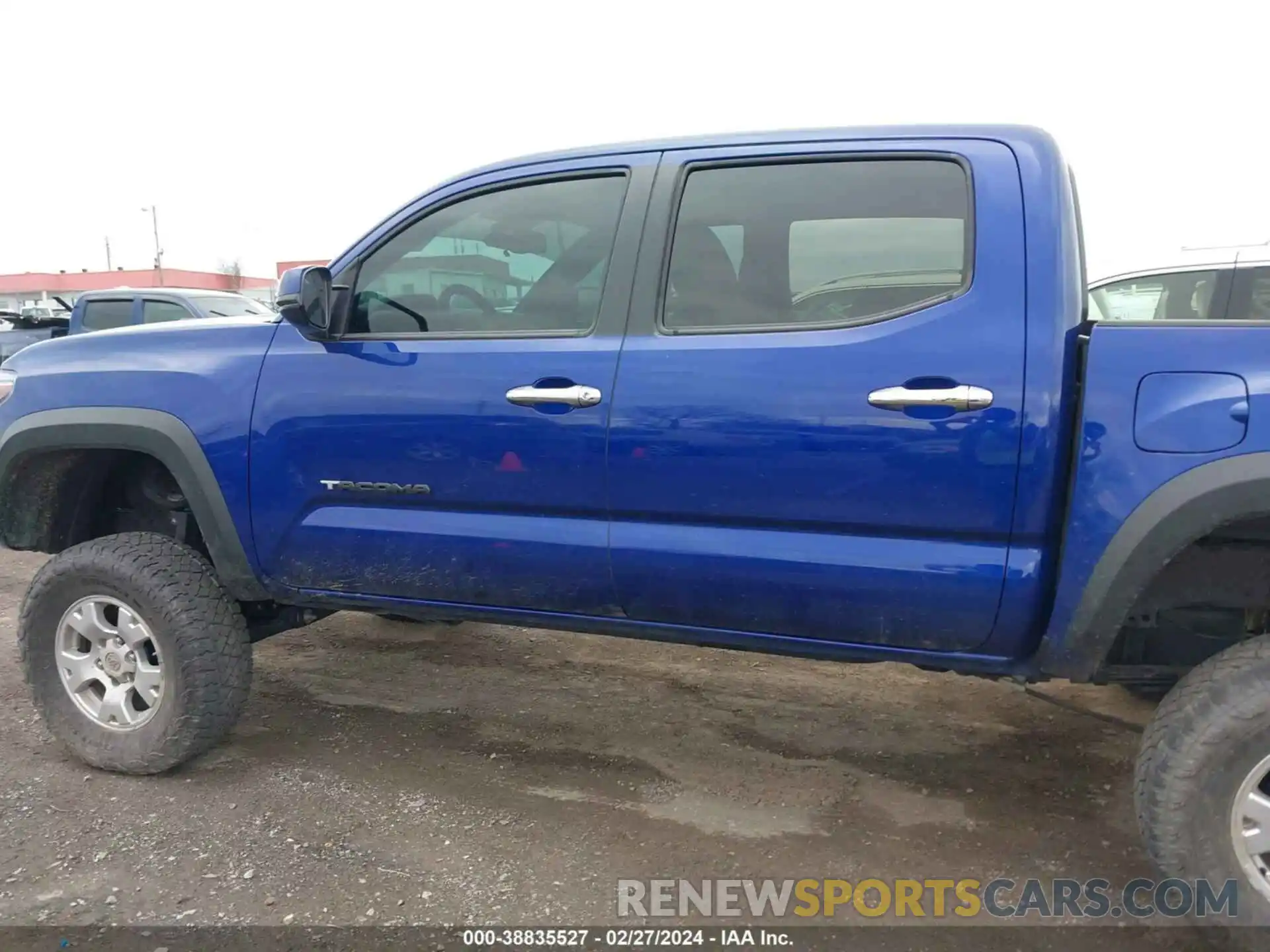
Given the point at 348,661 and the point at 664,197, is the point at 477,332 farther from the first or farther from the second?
the point at 348,661

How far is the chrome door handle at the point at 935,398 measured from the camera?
2.08 m

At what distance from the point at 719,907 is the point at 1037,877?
0.91 m

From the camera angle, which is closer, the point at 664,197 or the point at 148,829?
the point at 664,197

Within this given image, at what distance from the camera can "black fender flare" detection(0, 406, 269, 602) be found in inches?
111

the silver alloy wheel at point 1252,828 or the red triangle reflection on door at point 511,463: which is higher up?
the red triangle reflection on door at point 511,463

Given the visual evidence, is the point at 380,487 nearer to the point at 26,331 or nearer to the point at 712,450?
the point at 712,450

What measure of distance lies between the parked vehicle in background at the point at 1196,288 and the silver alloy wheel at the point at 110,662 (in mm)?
4908

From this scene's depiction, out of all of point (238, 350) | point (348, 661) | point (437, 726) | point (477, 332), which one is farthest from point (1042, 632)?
point (348, 661)

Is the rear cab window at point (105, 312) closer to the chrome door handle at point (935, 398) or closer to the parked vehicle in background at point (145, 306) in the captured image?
the parked vehicle in background at point (145, 306)

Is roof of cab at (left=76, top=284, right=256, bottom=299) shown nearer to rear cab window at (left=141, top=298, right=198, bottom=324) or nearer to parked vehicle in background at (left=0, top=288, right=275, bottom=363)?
parked vehicle in background at (left=0, top=288, right=275, bottom=363)

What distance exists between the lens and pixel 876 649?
2.32 metres

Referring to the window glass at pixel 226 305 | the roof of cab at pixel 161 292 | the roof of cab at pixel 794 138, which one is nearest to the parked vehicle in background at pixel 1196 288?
the roof of cab at pixel 794 138

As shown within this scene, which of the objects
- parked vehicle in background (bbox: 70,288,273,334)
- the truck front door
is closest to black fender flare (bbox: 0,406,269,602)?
the truck front door

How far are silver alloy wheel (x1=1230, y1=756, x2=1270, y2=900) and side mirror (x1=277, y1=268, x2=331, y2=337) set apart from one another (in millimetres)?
2727
